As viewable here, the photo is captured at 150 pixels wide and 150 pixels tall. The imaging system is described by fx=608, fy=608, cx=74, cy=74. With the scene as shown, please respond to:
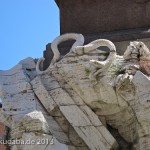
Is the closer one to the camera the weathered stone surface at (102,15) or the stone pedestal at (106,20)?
the stone pedestal at (106,20)

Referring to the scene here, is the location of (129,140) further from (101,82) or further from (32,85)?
(32,85)

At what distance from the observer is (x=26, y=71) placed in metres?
8.47

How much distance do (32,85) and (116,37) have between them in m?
1.39

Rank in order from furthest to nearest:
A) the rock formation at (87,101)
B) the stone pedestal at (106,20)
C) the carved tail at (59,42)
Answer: the stone pedestal at (106,20) < the carved tail at (59,42) < the rock formation at (87,101)

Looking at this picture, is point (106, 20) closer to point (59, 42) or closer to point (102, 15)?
point (102, 15)

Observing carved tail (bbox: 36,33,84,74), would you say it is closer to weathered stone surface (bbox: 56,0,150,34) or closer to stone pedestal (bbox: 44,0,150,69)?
stone pedestal (bbox: 44,0,150,69)

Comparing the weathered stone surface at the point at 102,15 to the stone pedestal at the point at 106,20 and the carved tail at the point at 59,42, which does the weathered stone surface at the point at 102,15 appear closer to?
the stone pedestal at the point at 106,20

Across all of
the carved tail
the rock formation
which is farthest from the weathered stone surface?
the rock formation

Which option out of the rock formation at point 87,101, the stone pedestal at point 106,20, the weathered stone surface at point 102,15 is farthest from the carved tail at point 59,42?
the weathered stone surface at point 102,15

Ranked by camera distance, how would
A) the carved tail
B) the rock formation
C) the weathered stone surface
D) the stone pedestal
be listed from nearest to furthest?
1. the rock formation
2. the carved tail
3. the stone pedestal
4. the weathered stone surface

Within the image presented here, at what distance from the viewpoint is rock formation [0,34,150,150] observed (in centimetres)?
754

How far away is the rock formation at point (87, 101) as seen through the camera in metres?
7.54

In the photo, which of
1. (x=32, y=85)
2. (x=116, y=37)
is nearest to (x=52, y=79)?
(x=32, y=85)

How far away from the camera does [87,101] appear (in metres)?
7.87
